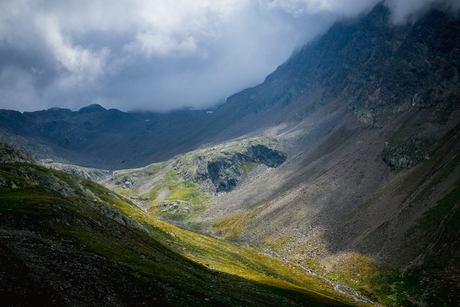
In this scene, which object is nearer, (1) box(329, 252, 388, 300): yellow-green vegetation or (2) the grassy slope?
(2) the grassy slope

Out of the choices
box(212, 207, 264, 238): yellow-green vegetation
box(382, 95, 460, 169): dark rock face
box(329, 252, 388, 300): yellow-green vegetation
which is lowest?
box(329, 252, 388, 300): yellow-green vegetation

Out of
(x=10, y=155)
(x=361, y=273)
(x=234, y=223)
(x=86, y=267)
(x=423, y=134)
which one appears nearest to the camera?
(x=86, y=267)

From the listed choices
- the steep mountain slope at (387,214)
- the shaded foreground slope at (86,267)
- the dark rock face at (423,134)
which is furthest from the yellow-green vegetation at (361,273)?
the dark rock face at (423,134)

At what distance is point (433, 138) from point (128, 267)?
16973 cm

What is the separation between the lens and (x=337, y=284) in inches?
3676

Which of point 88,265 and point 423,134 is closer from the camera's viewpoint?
point 88,265

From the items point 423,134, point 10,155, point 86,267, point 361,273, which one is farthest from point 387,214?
point 10,155

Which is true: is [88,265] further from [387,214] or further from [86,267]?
[387,214]

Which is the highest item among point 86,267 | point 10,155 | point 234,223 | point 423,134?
point 10,155

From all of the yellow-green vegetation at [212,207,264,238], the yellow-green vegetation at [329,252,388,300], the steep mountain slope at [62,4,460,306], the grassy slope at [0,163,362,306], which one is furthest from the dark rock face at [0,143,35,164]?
the yellow-green vegetation at [329,252,388,300]

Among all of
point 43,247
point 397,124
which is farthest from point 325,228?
point 43,247

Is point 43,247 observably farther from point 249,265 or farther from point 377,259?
point 377,259

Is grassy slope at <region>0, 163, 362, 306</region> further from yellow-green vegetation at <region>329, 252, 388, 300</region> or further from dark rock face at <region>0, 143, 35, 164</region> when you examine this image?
dark rock face at <region>0, 143, 35, 164</region>

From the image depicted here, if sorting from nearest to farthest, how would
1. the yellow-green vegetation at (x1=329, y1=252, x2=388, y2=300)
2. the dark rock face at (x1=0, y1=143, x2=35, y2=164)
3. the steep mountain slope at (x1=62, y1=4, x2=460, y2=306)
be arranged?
the steep mountain slope at (x1=62, y1=4, x2=460, y2=306) < the yellow-green vegetation at (x1=329, y1=252, x2=388, y2=300) < the dark rock face at (x1=0, y1=143, x2=35, y2=164)
